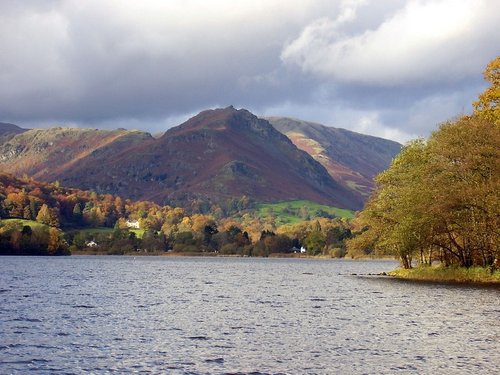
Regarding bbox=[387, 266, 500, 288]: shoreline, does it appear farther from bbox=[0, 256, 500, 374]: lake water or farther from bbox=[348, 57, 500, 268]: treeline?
bbox=[0, 256, 500, 374]: lake water

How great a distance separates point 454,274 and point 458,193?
1971cm

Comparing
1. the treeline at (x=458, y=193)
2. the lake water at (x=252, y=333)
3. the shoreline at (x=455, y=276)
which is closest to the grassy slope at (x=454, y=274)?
the shoreline at (x=455, y=276)

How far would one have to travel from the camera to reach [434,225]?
97.9 meters

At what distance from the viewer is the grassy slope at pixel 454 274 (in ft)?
320

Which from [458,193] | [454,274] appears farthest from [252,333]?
[454,274]

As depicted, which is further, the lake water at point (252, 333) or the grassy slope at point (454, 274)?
the grassy slope at point (454, 274)

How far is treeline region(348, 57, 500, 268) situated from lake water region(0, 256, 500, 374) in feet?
43.3

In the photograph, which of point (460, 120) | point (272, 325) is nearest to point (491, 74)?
point (460, 120)

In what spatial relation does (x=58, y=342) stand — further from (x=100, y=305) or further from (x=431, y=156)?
(x=431, y=156)

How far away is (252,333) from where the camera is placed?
48500 millimetres

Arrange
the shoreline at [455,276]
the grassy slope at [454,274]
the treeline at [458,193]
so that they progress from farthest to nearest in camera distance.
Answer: the grassy slope at [454,274] < the shoreline at [455,276] < the treeline at [458,193]

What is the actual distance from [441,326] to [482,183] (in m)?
44.5

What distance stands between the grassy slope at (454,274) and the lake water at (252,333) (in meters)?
15.1

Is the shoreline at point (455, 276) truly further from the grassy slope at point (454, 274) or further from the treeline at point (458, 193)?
the treeline at point (458, 193)
